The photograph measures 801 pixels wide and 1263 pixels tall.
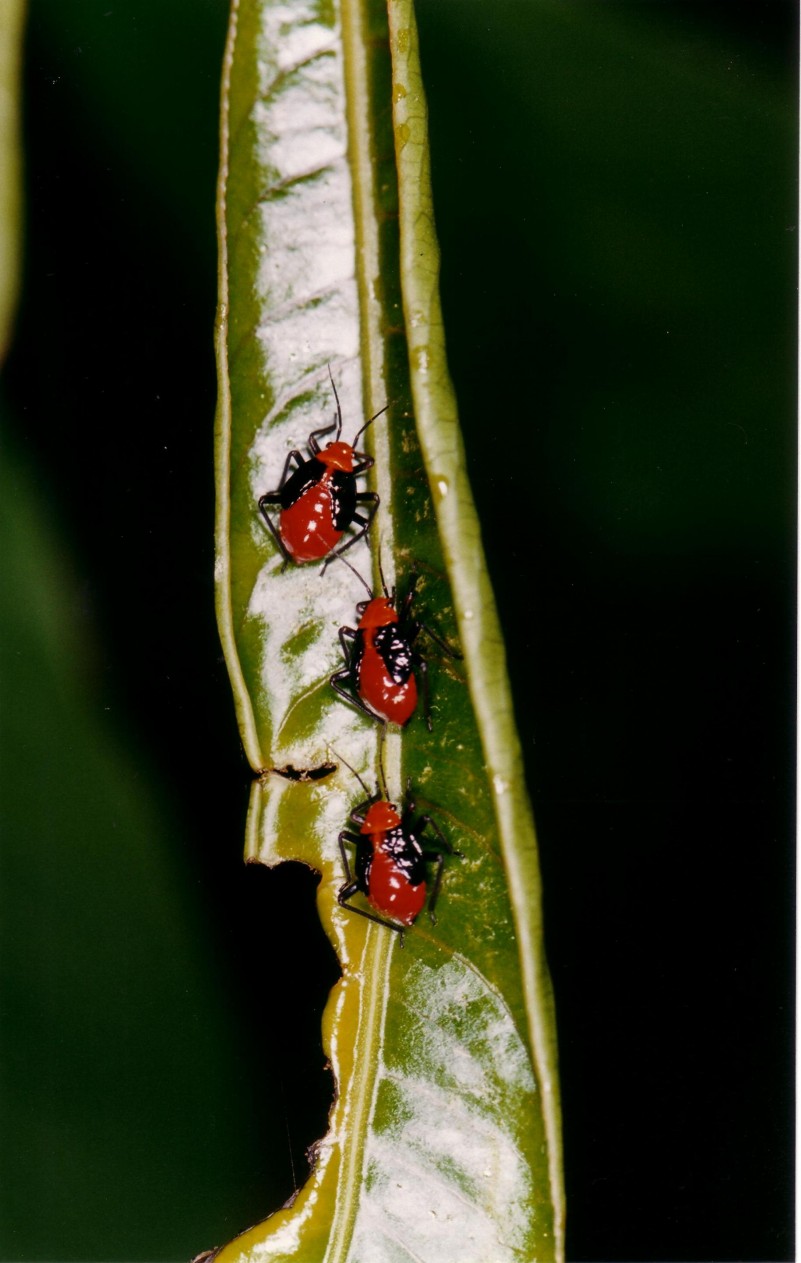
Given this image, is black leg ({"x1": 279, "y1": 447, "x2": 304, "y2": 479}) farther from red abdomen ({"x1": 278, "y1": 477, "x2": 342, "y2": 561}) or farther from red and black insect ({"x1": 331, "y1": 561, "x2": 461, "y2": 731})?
red and black insect ({"x1": 331, "y1": 561, "x2": 461, "y2": 731})

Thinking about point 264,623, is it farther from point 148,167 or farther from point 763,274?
point 763,274

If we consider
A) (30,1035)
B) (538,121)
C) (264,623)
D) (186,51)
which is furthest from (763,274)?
(30,1035)

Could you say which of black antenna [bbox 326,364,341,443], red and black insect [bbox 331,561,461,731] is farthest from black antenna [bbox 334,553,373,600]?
black antenna [bbox 326,364,341,443]

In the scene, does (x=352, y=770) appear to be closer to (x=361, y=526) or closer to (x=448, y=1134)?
(x=361, y=526)

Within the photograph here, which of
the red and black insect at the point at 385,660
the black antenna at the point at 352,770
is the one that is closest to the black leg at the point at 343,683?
the red and black insect at the point at 385,660

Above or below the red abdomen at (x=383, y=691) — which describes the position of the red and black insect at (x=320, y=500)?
above

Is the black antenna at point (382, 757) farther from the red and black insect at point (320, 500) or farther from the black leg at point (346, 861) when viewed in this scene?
the red and black insect at point (320, 500)
